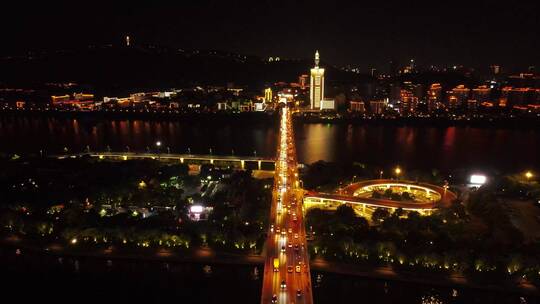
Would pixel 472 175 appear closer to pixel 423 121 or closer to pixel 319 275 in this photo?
pixel 319 275

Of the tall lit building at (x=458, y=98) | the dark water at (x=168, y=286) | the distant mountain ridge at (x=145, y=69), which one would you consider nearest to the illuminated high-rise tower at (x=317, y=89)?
the tall lit building at (x=458, y=98)

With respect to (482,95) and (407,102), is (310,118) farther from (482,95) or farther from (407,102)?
(482,95)

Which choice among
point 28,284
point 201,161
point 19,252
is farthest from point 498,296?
point 201,161

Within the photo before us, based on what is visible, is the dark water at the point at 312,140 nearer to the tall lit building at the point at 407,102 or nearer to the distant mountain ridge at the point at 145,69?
the tall lit building at the point at 407,102

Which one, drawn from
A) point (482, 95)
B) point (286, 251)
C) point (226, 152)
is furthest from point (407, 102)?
point (286, 251)

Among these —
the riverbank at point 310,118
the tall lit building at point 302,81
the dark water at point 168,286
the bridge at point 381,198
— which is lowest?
the dark water at point 168,286

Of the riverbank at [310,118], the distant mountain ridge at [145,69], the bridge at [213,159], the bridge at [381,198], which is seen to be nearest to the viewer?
the bridge at [381,198]

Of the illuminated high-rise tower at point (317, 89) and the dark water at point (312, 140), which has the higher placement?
the illuminated high-rise tower at point (317, 89)
